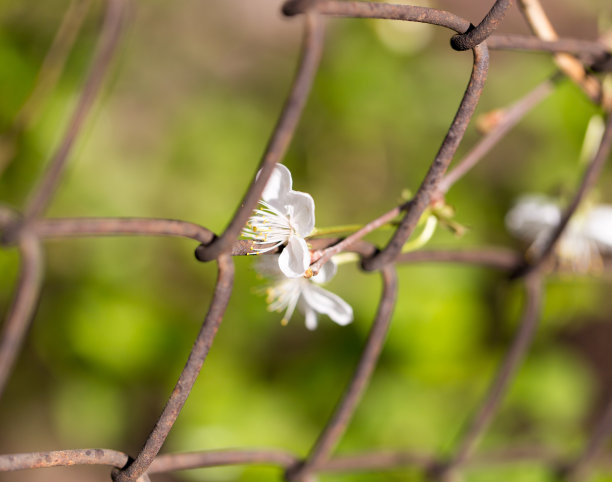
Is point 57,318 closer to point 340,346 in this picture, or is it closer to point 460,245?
point 340,346

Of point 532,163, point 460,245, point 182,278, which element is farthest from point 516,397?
point 182,278

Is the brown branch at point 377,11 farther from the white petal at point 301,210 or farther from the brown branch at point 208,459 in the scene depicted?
the brown branch at point 208,459

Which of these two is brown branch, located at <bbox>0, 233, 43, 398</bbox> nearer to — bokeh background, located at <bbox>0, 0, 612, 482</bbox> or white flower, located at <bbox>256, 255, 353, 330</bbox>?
white flower, located at <bbox>256, 255, 353, 330</bbox>

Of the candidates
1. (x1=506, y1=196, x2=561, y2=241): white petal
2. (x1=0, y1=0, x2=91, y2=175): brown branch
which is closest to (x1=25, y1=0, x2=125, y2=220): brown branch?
(x1=0, y1=0, x2=91, y2=175): brown branch

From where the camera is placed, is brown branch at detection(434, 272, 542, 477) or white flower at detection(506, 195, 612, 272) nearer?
brown branch at detection(434, 272, 542, 477)

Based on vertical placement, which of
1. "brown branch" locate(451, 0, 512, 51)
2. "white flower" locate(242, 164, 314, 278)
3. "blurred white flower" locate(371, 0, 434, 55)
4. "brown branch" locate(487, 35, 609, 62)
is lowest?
"white flower" locate(242, 164, 314, 278)
